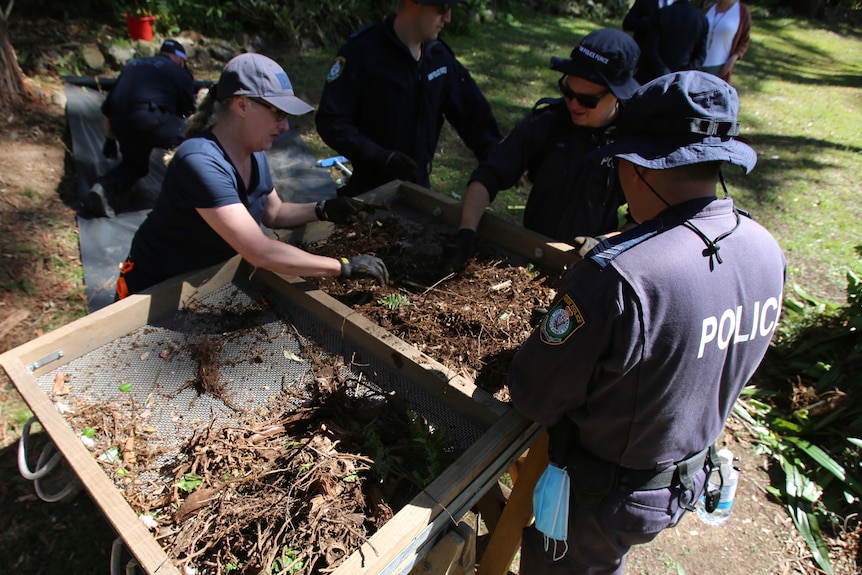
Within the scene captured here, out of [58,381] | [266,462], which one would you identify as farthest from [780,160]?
[58,381]

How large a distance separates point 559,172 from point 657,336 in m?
1.62

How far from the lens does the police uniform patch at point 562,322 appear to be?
1490 mm

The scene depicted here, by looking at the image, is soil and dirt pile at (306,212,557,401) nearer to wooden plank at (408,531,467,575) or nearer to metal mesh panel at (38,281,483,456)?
metal mesh panel at (38,281,483,456)

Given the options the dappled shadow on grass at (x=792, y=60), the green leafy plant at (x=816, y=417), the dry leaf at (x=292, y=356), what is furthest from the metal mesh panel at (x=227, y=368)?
the dappled shadow on grass at (x=792, y=60)

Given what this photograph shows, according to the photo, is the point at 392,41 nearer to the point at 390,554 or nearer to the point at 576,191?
the point at 576,191

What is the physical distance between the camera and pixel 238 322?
2.26m

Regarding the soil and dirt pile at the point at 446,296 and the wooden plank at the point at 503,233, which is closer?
the soil and dirt pile at the point at 446,296

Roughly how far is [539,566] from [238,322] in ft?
5.20

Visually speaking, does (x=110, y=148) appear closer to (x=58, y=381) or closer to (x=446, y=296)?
(x=58, y=381)

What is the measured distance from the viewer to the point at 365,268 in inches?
95.8

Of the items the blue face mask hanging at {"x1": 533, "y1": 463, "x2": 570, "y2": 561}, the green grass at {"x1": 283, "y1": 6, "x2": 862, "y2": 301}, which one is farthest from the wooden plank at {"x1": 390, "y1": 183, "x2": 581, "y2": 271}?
the green grass at {"x1": 283, "y1": 6, "x2": 862, "y2": 301}

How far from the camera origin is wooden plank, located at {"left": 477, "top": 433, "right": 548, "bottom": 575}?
1.98 meters

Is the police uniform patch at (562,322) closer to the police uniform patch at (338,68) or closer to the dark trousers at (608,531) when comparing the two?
the dark trousers at (608,531)

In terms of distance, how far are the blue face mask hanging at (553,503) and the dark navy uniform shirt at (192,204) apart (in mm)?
1677
